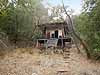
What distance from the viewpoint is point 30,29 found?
2216 cm

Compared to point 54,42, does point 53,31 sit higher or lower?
higher

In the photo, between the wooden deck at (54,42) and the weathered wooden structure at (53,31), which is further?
the weathered wooden structure at (53,31)

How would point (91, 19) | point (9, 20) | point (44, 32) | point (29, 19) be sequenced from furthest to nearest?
point (44, 32) → point (29, 19) → point (9, 20) → point (91, 19)

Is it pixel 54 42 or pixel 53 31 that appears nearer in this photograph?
pixel 54 42

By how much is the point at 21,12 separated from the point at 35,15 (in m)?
2.43

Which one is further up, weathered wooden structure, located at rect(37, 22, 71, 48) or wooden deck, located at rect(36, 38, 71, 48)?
weathered wooden structure, located at rect(37, 22, 71, 48)

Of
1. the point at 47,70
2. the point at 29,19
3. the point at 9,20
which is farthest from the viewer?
the point at 29,19

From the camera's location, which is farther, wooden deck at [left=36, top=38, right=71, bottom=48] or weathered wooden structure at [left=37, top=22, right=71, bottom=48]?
weathered wooden structure at [left=37, top=22, right=71, bottom=48]

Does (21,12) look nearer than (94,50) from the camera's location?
No

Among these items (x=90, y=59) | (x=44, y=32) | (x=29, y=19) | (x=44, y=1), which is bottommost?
(x=90, y=59)

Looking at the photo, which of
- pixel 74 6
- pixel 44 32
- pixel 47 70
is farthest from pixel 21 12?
pixel 47 70

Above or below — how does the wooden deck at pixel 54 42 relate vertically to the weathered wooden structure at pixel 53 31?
below

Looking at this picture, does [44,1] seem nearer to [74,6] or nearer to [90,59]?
[74,6]

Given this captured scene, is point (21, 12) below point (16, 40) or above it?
above
